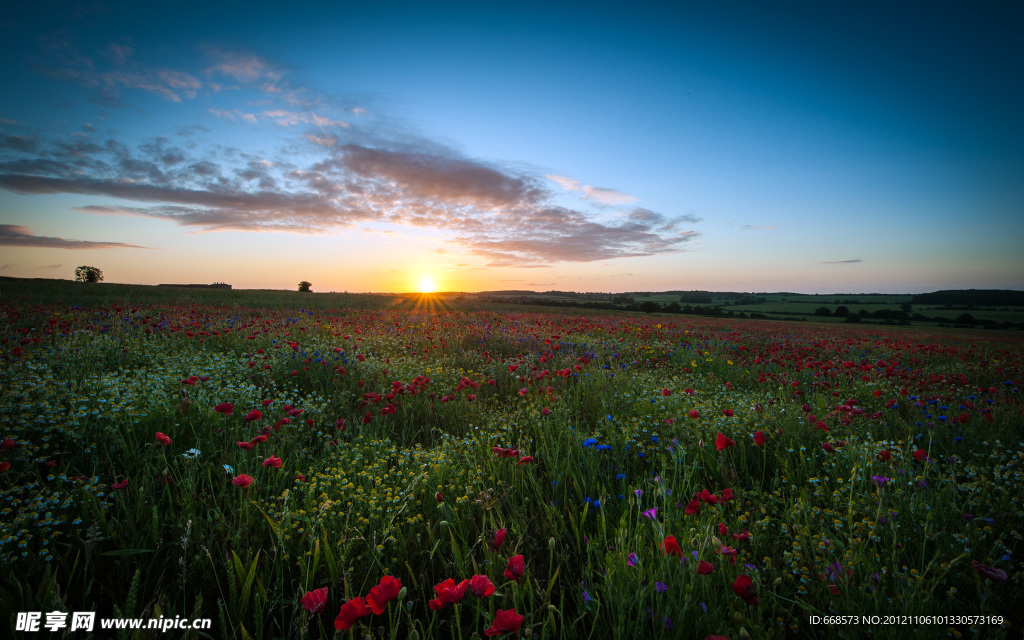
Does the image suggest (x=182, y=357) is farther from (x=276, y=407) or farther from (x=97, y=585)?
(x=97, y=585)

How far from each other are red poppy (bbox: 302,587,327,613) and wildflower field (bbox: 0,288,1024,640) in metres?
0.03

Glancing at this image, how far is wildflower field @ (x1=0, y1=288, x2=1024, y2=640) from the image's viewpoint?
1735 mm

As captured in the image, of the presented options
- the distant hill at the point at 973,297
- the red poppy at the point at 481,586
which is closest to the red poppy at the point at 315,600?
the red poppy at the point at 481,586

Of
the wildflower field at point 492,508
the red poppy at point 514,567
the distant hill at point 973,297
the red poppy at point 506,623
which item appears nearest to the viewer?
the red poppy at point 506,623

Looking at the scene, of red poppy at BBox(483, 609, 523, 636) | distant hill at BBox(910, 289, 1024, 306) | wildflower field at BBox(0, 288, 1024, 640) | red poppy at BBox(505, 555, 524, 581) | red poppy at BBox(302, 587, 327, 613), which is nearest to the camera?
red poppy at BBox(483, 609, 523, 636)

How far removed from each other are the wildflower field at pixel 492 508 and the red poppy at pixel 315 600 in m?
Result: 0.03

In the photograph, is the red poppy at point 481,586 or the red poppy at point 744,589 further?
the red poppy at point 744,589

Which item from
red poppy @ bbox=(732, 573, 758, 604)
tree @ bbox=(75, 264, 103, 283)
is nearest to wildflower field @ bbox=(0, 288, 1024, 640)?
red poppy @ bbox=(732, 573, 758, 604)

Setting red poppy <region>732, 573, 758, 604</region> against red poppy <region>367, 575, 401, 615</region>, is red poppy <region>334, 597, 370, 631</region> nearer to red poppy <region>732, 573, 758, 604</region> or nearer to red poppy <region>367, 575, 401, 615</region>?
red poppy <region>367, 575, 401, 615</region>

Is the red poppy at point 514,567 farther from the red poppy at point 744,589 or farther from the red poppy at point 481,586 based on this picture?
the red poppy at point 744,589

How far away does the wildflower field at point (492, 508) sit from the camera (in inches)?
68.3

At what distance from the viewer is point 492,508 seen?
2521 mm

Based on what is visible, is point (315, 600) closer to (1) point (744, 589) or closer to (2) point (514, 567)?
(2) point (514, 567)

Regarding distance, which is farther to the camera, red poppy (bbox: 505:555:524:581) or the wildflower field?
the wildflower field
